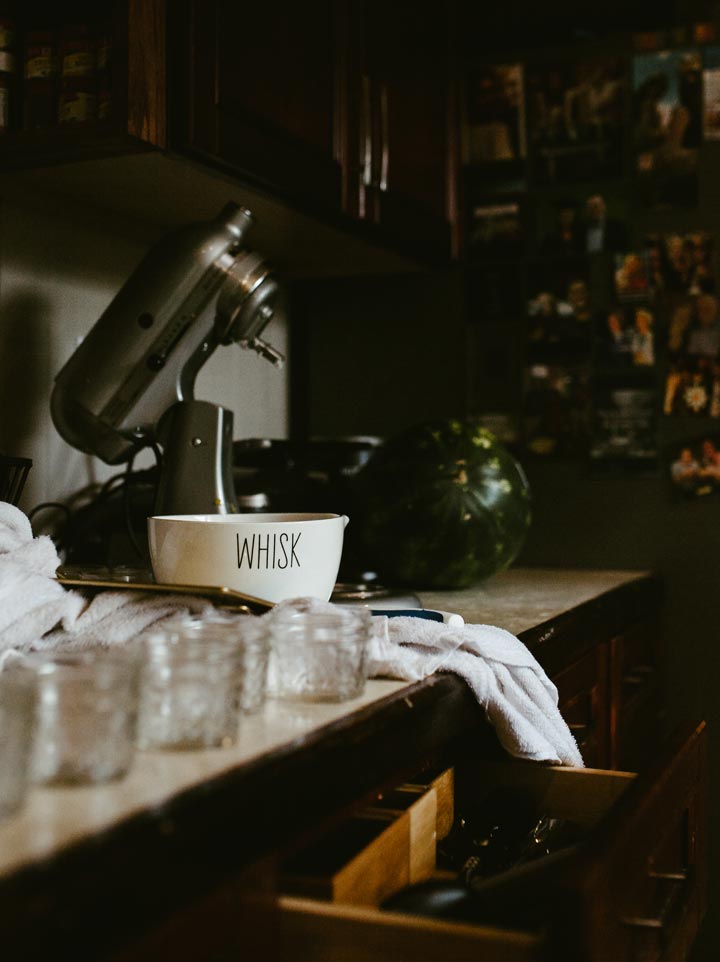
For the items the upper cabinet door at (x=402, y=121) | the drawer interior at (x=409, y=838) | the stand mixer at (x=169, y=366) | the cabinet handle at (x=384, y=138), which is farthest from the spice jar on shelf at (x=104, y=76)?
the drawer interior at (x=409, y=838)

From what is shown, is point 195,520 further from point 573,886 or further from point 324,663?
point 573,886

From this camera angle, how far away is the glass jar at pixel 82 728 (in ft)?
1.80

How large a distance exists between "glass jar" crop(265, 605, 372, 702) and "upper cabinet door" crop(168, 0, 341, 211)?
0.72 metres

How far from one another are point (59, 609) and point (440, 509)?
2.58 feet

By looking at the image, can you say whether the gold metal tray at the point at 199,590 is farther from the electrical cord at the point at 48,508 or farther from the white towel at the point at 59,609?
the electrical cord at the point at 48,508

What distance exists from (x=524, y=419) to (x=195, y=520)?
3.94 feet

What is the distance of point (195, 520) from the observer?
1.00 metres

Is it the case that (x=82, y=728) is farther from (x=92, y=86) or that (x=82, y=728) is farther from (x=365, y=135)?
(x=365, y=135)

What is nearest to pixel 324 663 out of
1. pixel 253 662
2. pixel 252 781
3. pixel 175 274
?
pixel 253 662

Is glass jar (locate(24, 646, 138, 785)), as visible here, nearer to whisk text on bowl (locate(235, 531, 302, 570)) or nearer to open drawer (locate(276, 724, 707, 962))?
open drawer (locate(276, 724, 707, 962))

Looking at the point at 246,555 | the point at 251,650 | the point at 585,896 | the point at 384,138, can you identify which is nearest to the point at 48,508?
the point at 246,555

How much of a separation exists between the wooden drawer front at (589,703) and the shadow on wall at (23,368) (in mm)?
846

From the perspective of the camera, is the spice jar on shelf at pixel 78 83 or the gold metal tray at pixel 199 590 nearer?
the gold metal tray at pixel 199 590

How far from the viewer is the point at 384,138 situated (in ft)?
5.93
